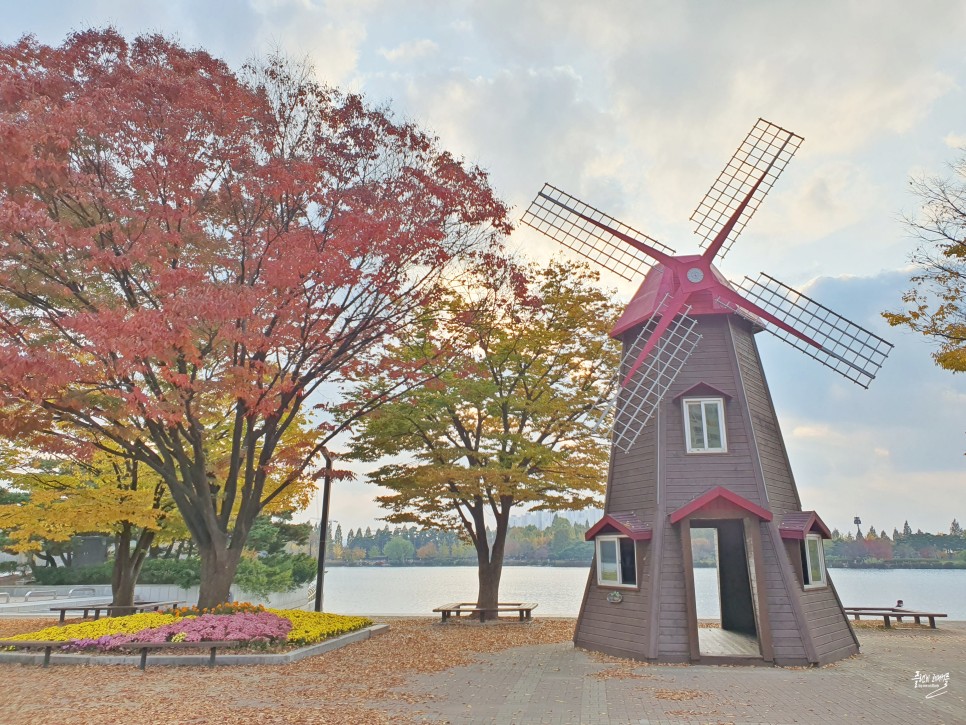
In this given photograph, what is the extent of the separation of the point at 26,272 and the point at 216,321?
165 inches

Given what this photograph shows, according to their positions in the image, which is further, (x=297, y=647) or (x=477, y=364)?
(x=477, y=364)

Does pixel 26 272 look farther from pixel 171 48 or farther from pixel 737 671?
pixel 737 671

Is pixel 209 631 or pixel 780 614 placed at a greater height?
pixel 780 614

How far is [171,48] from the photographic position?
12.7m

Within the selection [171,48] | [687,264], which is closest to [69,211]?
[171,48]

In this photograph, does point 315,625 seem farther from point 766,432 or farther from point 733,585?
point 766,432

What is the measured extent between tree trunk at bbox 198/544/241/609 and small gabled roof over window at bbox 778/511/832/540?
38.1ft

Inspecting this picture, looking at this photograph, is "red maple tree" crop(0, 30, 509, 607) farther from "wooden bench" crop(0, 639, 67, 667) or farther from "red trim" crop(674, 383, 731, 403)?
"red trim" crop(674, 383, 731, 403)

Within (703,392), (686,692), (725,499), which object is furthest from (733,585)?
(686,692)

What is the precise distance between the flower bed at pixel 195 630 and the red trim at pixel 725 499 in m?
7.94

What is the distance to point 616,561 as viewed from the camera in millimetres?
13859

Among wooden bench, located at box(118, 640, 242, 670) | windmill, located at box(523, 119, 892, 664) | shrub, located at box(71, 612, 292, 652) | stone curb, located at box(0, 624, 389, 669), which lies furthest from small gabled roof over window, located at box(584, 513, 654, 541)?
wooden bench, located at box(118, 640, 242, 670)

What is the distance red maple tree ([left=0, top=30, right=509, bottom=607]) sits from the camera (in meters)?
11.1

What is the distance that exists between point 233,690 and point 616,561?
7718 millimetres
